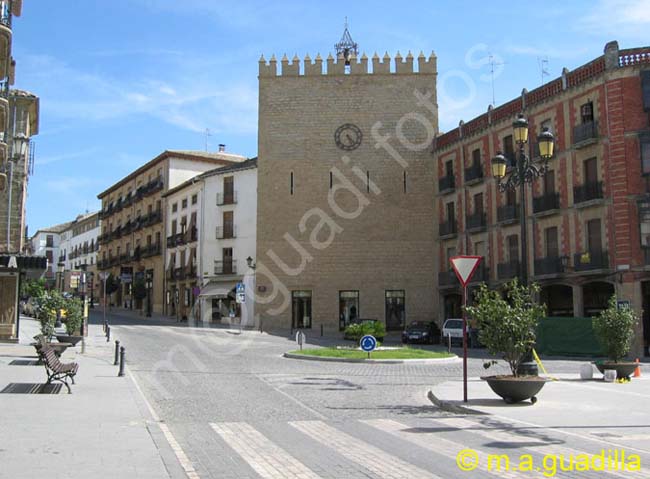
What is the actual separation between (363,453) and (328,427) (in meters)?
1.96

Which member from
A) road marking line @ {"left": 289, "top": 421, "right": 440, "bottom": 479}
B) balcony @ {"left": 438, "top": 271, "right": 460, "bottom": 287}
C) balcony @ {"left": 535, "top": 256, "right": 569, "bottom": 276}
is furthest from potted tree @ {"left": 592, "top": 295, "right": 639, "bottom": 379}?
balcony @ {"left": 438, "top": 271, "right": 460, "bottom": 287}

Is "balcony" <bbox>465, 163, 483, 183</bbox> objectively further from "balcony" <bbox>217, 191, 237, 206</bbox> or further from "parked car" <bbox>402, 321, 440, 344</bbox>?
"balcony" <bbox>217, 191, 237, 206</bbox>

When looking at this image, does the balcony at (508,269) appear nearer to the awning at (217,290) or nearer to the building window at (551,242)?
the building window at (551,242)

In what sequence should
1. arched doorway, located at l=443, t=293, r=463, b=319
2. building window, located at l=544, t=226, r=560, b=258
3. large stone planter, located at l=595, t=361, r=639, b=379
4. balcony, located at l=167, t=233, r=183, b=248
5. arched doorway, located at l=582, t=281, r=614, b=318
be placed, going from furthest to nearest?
balcony, located at l=167, t=233, r=183, b=248
arched doorway, located at l=443, t=293, r=463, b=319
building window, located at l=544, t=226, r=560, b=258
arched doorway, located at l=582, t=281, r=614, b=318
large stone planter, located at l=595, t=361, r=639, b=379

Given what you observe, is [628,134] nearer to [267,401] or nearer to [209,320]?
[267,401]

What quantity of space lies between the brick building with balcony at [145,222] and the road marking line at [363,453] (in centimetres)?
5069

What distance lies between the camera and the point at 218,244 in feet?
166

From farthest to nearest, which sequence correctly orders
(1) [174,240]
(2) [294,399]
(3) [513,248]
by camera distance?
(1) [174,240] < (3) [513,248] < (2) [294,399]

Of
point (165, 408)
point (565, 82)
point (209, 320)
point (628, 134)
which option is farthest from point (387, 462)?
point (209, 320)

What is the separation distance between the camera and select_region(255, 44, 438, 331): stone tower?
43.3 meters

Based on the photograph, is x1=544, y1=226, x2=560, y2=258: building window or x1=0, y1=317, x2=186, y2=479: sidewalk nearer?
x1=0, y1=317, x2=186, y2=479: sidewalk

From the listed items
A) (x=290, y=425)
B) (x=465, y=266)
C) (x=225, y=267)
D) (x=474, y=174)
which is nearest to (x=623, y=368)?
(x=465, y=266)

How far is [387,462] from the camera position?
730cm

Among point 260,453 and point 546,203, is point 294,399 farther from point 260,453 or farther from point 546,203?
point 546,203
